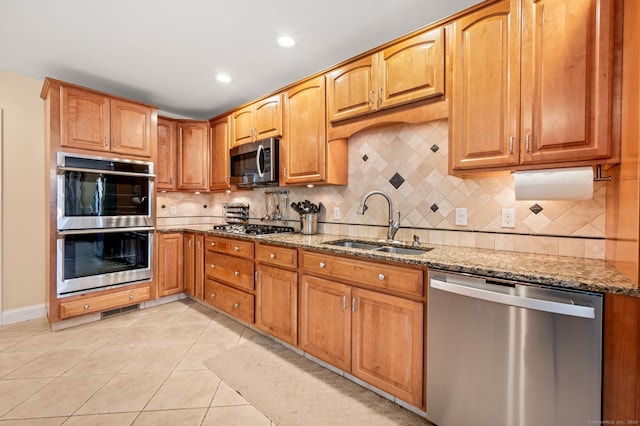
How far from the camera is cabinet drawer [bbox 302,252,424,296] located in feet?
5.37

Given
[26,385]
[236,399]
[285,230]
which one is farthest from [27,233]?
[236,399]

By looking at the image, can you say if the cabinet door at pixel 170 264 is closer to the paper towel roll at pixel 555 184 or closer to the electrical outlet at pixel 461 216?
the electrical outlet at pixel 461 216

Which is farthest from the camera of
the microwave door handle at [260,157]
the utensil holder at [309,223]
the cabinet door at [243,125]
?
the cabinet door at [243,125]

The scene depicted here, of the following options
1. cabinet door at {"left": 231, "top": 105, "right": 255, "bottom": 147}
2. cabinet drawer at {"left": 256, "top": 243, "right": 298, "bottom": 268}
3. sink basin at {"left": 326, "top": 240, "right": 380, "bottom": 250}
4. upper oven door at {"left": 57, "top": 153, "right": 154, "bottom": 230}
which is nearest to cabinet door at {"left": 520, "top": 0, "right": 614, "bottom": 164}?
sink basin at {"left": 326, "top": 240, "right": 380, "bottom": 250}

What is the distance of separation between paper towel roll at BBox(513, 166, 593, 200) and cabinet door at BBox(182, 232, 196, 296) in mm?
3283

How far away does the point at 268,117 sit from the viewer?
9.96ft

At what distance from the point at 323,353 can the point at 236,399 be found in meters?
0.63

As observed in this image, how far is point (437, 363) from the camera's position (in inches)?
60.1

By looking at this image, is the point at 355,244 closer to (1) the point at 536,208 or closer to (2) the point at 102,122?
(1) the point at 536,208

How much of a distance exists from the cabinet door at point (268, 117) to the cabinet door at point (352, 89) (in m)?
0.66

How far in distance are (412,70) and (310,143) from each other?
103cm

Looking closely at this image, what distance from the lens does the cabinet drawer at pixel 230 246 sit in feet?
8.90

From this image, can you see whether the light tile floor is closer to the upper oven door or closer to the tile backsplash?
the upper oven door

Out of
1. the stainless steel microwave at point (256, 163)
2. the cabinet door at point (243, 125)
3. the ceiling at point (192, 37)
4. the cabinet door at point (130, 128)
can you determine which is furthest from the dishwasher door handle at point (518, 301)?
the cabinet door at point (130, 128)
